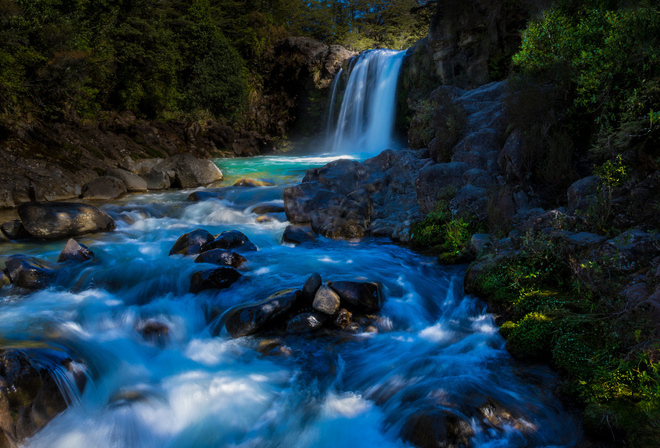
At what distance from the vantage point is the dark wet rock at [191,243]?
29.1 feet

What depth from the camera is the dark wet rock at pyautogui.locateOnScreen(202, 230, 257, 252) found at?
9141 millimetres

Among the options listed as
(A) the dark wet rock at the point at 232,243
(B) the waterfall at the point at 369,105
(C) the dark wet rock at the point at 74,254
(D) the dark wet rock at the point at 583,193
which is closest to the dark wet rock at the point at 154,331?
(A) the dark wet rock at the point at 232,243

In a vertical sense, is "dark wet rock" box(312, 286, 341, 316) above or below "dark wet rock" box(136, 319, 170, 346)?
above

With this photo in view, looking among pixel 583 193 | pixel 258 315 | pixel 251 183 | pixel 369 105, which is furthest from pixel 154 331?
pixel 369 105

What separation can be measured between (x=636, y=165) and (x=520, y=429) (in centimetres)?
440

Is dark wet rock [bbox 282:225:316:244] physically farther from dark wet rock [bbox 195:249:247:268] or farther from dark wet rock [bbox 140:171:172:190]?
dark wet rock [bbox 140:171:172:190]

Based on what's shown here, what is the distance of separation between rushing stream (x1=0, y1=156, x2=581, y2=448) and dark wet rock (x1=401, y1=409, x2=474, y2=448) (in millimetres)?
43

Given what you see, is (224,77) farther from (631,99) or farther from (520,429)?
(520,429)

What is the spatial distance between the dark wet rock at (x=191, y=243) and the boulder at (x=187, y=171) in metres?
7.73

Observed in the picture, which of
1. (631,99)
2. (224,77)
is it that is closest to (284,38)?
(224,77)

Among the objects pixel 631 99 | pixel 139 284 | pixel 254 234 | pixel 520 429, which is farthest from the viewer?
pixel 254 234

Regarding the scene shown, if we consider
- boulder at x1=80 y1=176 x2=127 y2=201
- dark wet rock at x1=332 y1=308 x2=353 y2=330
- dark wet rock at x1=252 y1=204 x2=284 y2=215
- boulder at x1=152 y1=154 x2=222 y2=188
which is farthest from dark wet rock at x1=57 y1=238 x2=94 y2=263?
boulder at x1=152 y1=154 x2=222 y2=188

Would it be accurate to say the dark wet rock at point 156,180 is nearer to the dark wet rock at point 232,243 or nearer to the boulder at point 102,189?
the boulder at point 102,189

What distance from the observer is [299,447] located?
13.5ft
